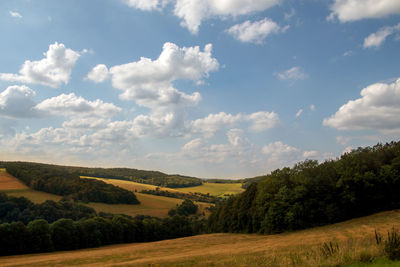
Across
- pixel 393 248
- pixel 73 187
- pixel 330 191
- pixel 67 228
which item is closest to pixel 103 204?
pixel 73 187

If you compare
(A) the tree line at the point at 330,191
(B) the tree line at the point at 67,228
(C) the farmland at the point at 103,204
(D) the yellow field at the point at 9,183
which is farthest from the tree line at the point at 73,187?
(A) the tree line at the point at 330,191

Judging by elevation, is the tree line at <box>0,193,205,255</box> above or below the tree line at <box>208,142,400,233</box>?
below

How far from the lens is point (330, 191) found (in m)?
54.1

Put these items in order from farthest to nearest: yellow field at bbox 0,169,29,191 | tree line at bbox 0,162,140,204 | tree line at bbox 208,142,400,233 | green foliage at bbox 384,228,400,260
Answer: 1. tree line at bbox 0,162,140,204
2. yellow field at bbox 0,169,29,191
3. tree line at bbox 208,142,400,233
4. green foliage at bbox 384,228,400,260

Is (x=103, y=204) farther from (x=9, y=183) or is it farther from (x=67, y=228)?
(x=67, y=228)

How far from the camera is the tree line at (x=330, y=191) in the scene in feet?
164

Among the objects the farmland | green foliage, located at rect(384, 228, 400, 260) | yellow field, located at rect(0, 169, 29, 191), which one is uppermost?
green foliage, located at rect(384, 228, 400, 260)

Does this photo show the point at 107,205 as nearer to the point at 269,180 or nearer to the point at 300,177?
the point at 269,180

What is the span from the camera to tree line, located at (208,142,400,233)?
50.0 m

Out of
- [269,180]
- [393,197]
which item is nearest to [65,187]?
[269,180]

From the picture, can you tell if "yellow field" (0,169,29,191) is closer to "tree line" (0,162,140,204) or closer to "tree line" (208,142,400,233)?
"tree line" (0,162,140,204)

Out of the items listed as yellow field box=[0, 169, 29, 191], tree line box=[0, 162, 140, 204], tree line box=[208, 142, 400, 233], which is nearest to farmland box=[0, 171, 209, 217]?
yellow field box=[0, 169, 29, 191]

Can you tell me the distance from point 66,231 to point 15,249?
9.17 metres

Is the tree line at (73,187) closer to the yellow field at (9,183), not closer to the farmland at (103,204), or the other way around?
the yellow field at (9,183)
